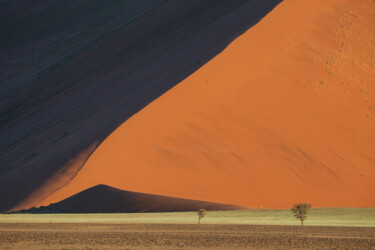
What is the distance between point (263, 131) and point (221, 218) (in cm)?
511

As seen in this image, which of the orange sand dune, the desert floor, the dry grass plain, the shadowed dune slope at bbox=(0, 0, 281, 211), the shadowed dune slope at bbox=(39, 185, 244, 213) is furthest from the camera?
the shadowed dune slope at bbox=(0, 0, 281, 211)

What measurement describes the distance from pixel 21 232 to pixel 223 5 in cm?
2626

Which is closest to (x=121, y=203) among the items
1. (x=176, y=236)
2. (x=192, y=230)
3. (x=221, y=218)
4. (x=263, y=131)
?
(x=221, y=218)

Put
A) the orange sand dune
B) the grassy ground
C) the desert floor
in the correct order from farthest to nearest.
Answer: the orange sand dune, the grassy ground, the desert floor

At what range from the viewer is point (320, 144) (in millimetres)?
26953

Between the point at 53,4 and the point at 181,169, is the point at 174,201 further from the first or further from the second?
the point at 53,4

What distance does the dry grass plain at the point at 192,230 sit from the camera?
15.5 metres

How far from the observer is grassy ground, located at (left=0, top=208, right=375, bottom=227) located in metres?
22.2

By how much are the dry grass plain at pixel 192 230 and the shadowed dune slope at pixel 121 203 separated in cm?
38

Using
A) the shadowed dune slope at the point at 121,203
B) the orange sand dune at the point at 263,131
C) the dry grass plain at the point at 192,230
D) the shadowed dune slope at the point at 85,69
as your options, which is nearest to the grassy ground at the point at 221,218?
the dry grass plain at the point at 192,230

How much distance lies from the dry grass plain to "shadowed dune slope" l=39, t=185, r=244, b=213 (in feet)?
1.25

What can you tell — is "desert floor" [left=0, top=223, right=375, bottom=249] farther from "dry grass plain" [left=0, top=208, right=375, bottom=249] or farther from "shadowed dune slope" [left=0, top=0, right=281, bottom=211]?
"shadowed dune slope" [left=0, top=0, right=281, bottom=211]

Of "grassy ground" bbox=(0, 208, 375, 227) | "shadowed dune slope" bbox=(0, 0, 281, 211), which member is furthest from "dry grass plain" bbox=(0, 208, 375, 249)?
"shadowed dune slope" bbox=(0, 0, 281, 211)

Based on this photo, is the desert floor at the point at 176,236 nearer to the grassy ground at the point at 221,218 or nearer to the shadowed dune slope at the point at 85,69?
the grassy ground at the point at 221,218
